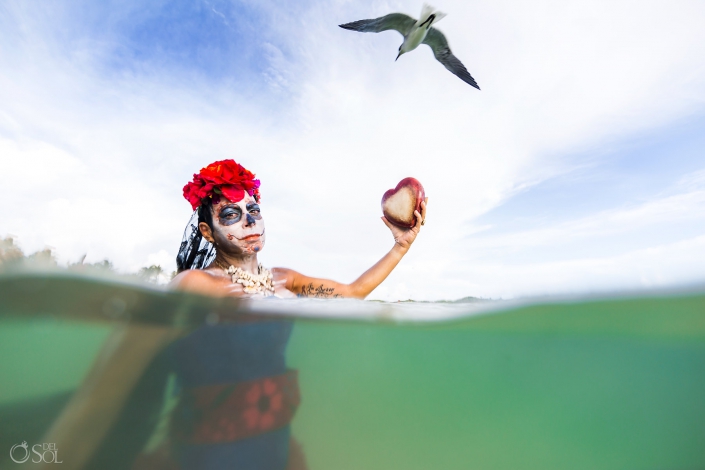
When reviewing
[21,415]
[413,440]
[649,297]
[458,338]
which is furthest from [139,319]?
[649,297]

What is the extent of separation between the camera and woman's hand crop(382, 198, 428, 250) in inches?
160

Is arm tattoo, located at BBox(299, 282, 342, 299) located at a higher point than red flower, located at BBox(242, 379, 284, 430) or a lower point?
higher

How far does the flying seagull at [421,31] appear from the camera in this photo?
6.53 metres

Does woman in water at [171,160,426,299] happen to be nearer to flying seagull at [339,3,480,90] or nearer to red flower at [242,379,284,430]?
red flower at [242,379,284,430]

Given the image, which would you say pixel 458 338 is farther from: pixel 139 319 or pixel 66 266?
pixel 66 266

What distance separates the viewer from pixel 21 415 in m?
4.67

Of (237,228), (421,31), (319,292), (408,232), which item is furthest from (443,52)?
(237,228)

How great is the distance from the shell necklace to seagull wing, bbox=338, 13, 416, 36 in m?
4.81

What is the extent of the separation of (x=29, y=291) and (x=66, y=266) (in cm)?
102

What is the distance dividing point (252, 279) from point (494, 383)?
16.1 ft

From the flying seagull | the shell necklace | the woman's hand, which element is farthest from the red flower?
the flying seagull

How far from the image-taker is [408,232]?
4.14 m

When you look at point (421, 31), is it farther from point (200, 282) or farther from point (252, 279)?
point (200, 282)

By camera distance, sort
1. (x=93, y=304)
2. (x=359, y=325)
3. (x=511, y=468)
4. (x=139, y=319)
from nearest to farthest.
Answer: (x=139, y=319)
(x=93, y=304)
(x=359, y=325)
(x=511, y=468)
